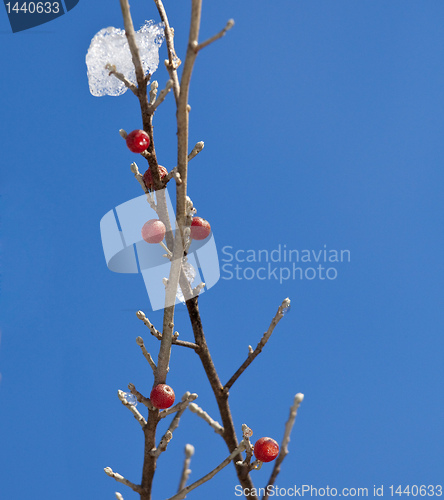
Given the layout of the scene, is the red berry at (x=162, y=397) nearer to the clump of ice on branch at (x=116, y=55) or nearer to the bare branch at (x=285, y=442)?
the bare branch at (x=285, y=442)

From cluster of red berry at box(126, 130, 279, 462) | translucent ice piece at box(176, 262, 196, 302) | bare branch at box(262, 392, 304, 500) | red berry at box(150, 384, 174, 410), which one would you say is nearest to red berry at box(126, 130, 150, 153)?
cluster of red berry at box(126, 130, 279, 462)

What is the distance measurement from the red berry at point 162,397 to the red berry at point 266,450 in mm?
268

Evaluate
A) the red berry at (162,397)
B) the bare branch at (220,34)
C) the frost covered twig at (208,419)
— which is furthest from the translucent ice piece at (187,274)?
the bare branch at (220,34)

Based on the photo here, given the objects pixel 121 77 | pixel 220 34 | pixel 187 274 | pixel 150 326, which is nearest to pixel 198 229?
pixel 187 274

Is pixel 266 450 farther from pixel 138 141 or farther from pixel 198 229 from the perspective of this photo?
pixel 138 141

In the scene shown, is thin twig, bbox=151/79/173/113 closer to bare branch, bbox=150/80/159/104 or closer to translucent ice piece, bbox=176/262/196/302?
bare branch, bbox=150/80/159/104

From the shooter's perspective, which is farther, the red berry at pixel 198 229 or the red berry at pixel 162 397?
the red berry at pixel 198 229

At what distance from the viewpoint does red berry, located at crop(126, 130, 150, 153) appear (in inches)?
36.4

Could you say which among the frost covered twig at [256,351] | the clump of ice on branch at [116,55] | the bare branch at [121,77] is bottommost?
the frost covered twig at [256,351]

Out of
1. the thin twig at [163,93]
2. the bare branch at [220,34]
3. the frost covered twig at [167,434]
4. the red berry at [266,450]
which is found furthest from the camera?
the red berry at [266,450]

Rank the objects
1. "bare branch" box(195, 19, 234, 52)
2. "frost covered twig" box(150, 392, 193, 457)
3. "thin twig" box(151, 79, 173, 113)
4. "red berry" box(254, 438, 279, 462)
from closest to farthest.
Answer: "bare branch" box(195, 19, 234, 52), "thin twig" box(151, 79, 173, 113), "frost covered twig" box(150, 392, 193, 457), "red berry" box(254, 438, 279, 462)

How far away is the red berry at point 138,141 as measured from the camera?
36.4 inches

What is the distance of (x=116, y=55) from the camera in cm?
101

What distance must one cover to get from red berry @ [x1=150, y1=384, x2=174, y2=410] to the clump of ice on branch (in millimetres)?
610
